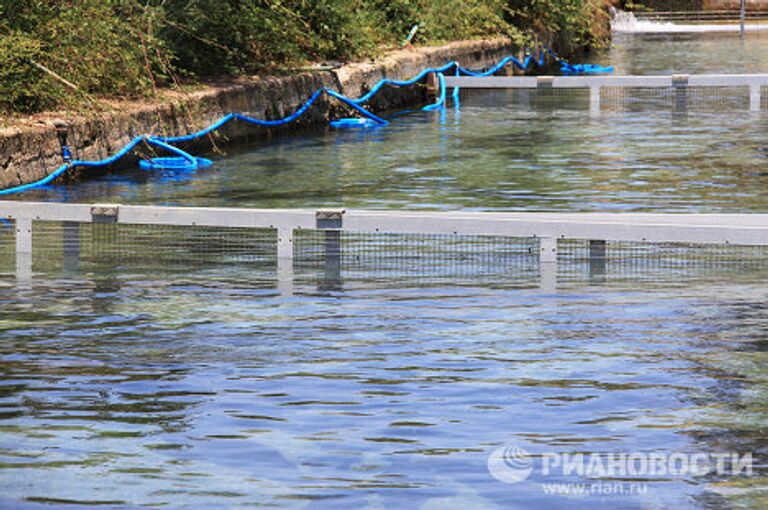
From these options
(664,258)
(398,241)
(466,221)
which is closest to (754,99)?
(398,241)

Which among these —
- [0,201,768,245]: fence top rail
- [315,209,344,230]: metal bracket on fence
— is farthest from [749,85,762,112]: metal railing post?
[315,209,344,230]: metal bracket on fence

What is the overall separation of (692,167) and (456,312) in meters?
7.91

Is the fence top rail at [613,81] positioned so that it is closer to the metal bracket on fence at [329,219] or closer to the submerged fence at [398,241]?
Answer: the submerged fence at [398,241]

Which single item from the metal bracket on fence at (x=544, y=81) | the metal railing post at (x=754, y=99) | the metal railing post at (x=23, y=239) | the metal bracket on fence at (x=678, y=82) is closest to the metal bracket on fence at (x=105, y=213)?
the metal railing post at (x=23, y=239)

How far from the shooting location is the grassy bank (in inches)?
607

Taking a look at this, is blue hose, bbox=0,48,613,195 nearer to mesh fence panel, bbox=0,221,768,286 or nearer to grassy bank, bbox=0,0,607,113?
grassy bank, bbox=0,0,607,113

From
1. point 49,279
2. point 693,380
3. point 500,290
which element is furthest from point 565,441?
point 49,279

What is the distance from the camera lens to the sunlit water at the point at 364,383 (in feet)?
19.1

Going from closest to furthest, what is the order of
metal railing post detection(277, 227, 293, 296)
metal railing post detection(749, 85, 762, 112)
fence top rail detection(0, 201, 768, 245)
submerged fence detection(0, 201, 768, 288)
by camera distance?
fence top rail detection(0, 201, 768, 245), submerged fence detection(0, 201, 768, 288), metal railing post detection(277, 227, 293, 296), metal railing post detection(749, 85, 762, 112)

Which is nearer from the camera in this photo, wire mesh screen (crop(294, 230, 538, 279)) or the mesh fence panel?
the mesh fence panel

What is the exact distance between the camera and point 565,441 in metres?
6.26

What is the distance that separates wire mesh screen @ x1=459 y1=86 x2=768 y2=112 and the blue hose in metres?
0.66

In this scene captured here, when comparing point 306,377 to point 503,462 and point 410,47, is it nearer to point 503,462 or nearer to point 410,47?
point 503,462

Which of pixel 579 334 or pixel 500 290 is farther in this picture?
pixel 500 290
